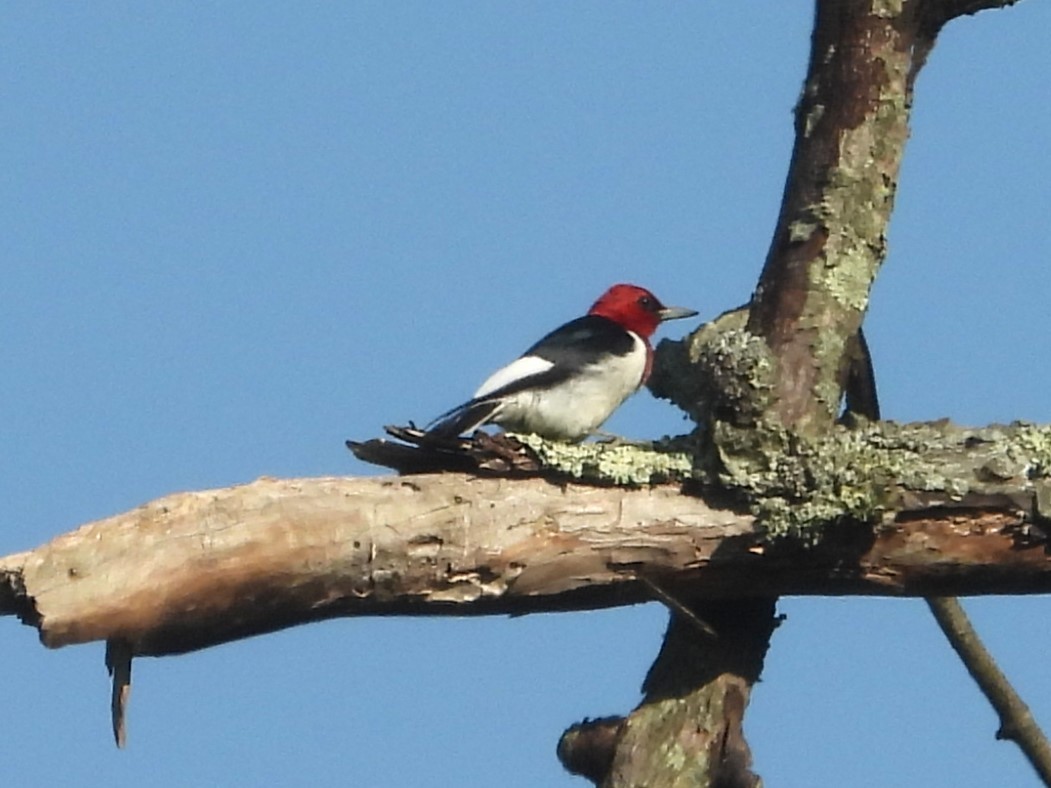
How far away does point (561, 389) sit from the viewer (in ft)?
21.0

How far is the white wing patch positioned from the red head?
1121mm

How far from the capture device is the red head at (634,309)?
303 inches

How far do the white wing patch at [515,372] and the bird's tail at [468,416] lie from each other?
0.20 feet

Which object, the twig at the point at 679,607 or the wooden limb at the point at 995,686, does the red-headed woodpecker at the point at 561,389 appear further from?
the twig at the point at 679,607

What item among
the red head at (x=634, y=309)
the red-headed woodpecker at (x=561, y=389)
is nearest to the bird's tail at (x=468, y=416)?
the red-headed woodpecker at (x=561, y=389)

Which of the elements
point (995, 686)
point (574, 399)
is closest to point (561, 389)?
point (574, 399)

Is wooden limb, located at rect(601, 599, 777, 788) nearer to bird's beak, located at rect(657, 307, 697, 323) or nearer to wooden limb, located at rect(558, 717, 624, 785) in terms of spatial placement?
wooden limb, located at rect(558, 717, 624, 785)

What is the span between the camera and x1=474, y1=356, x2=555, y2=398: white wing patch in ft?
20.9

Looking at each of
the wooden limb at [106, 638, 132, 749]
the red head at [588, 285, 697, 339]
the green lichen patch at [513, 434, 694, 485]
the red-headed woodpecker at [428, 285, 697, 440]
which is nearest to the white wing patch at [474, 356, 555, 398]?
the red-headed woodpecker at [428, 285, 697, 440]

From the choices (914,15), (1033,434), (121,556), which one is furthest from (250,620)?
(914,15)

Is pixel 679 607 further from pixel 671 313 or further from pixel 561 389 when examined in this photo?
pixel 671 313

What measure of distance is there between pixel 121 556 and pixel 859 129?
2.11m

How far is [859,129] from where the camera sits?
472 cm

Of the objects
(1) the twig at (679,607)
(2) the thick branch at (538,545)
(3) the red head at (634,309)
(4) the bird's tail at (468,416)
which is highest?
(3) the red head at (634,309)
